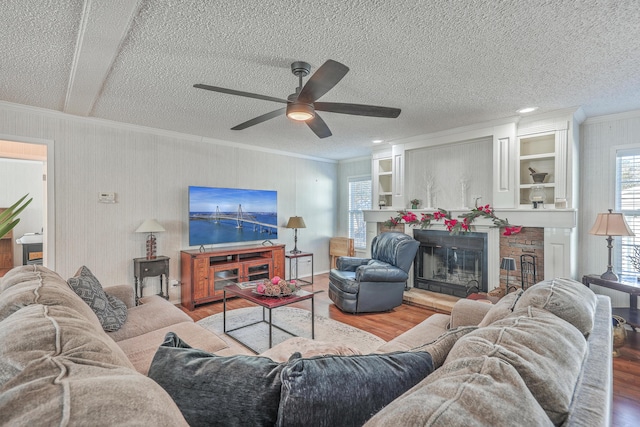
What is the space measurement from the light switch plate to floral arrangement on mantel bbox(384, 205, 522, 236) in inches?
154

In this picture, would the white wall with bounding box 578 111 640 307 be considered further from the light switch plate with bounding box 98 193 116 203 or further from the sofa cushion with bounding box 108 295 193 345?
the light switch plate with bounding box 98 193 116 203

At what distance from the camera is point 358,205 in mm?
6418

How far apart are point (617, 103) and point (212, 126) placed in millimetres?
4569

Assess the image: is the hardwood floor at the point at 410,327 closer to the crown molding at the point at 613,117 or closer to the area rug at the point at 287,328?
the area rug at the point at 287,328

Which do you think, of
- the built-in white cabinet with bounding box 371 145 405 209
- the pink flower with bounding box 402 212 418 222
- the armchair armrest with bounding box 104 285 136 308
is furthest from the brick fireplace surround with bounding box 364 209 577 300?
the armchair armrest with bounding box 104 285 136 308

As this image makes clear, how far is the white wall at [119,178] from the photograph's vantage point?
3.53 metres

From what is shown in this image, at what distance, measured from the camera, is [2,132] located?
3.19 metres

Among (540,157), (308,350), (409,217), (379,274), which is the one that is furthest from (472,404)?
(409,217)

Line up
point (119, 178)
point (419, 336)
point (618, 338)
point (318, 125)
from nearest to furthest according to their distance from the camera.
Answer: point (419, 336) → point (318, 125) → point (618, 338) → point (119, 178)

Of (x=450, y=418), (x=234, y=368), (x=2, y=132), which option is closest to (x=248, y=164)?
(x=2, y=132)

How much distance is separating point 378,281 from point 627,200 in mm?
2946

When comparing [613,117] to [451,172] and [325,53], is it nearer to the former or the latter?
[451,172]

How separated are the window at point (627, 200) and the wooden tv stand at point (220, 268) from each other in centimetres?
442

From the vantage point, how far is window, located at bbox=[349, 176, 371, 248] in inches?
247
